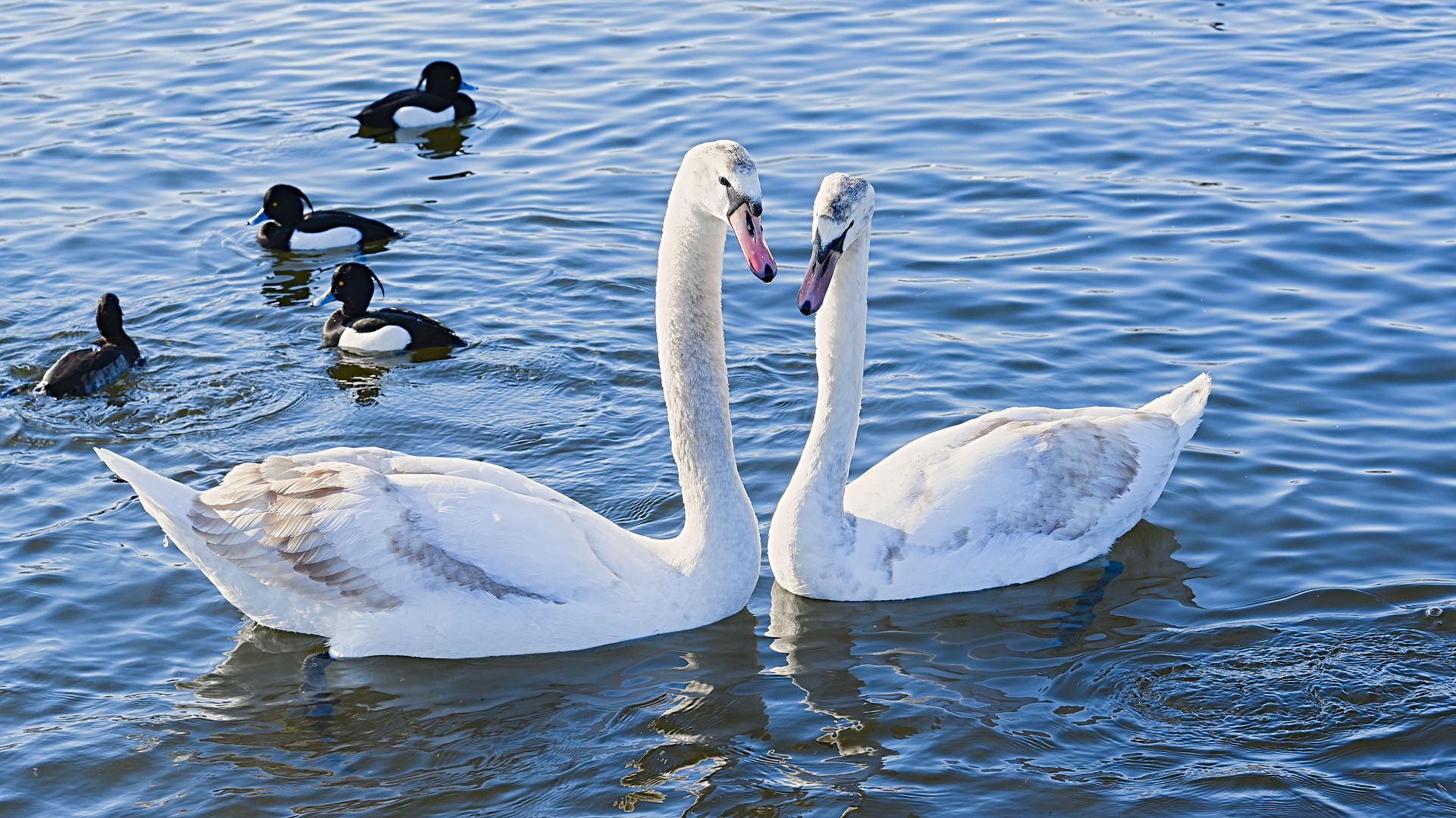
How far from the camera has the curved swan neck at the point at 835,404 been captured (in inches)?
294

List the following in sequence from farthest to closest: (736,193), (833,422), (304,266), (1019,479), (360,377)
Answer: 1. (304,266)
2. (360,377)
3. (1019,479)
4. (833,422)
5. (736,193)

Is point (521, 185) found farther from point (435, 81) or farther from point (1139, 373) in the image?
point (1139, 373)

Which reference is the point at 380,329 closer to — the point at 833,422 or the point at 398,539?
the point at 398,539

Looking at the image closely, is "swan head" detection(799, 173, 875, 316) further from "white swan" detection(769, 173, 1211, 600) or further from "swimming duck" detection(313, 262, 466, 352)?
"swimming duck" detection(313, 262, 466, 352)

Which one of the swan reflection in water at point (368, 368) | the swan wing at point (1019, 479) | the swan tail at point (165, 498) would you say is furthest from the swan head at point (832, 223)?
the swan reflection in water at point (368, 368)

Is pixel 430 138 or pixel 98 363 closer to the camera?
pixel 98 363

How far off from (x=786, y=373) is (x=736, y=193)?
4.07 m

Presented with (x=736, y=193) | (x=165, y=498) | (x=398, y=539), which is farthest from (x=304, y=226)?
(x=736, y=193)

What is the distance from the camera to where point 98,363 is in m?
10.4

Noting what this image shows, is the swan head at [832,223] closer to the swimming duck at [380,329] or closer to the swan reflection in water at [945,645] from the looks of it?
the swan reflection in water at [945,645]

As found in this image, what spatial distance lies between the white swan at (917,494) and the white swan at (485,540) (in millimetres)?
410

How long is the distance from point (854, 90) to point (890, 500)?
970cm

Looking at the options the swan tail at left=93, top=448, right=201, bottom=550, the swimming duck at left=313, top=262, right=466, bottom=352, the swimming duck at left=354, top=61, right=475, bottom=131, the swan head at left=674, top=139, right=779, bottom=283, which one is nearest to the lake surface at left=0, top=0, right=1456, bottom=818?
the swimming duck at left=313, top=262, right=466, bottom=352

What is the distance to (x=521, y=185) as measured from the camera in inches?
572
